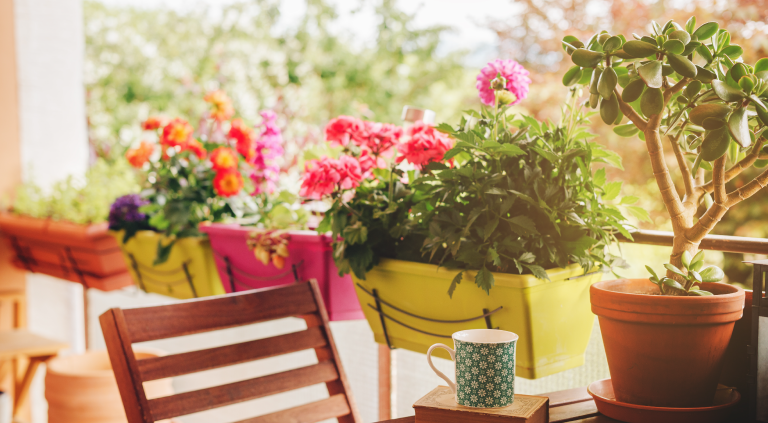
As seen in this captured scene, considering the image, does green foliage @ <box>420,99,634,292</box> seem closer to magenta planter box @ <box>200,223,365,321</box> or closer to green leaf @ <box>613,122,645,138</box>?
green leaf @ <box>613,122,645,138</box>

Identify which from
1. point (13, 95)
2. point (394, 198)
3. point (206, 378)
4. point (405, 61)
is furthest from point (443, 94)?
point (394, 198)

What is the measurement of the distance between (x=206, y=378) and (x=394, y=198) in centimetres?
118

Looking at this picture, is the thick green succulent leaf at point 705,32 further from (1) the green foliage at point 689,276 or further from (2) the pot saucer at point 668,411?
(2) the pot saucer at point 668,411

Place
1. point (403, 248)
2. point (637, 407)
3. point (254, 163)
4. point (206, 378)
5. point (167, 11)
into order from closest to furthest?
point (637, 407), point (403, 248), point (254, 163), point (206, 378), point (167, 11)

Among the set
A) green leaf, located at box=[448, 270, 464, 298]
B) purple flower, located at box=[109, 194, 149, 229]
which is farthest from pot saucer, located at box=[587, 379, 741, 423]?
purple flower, located at box=[109, 194, 149, 229]

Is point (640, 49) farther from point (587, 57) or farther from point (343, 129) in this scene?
point (343, 129)

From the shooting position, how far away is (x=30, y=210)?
7.89ft

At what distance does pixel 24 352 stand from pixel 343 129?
173 cm

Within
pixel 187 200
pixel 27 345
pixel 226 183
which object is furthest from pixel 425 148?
pixel 27 345

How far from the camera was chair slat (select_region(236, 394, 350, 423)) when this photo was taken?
42.5 inches

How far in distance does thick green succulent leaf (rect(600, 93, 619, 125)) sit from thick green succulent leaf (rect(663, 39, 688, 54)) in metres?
0.09

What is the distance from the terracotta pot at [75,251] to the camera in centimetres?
199

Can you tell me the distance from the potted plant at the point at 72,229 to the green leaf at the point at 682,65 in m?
1.87

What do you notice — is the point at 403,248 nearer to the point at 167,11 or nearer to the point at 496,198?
the point at 496,198
